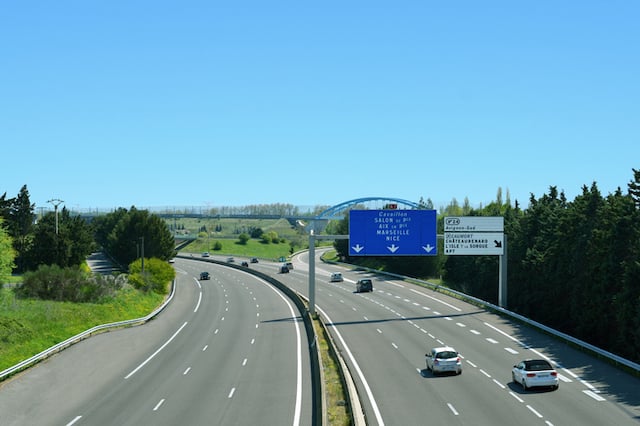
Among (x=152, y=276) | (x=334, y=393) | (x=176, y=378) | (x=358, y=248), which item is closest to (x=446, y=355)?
(x=334, y=393)

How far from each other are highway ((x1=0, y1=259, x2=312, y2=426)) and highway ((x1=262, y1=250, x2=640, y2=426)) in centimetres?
356

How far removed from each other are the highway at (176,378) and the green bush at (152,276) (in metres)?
21.3

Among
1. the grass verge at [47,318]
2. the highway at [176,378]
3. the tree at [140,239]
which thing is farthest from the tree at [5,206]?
the highway at [176,378]

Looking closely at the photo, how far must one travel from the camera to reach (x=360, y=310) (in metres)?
61.8

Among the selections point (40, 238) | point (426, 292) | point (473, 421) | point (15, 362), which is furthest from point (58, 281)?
point (473, 421)

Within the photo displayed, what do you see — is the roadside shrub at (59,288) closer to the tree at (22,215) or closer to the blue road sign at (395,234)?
the blue road sign at (395,234)

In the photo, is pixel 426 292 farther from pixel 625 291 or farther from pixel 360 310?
pixel 625 291

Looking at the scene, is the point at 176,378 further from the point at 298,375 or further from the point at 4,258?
the point at 4,258

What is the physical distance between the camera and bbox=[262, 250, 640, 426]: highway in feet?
82.6

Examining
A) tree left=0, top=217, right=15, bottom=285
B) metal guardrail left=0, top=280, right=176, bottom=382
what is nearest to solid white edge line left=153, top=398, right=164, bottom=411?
metal guardrail left=0, top=280, right=176, bottom=382

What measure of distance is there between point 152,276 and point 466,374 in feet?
194

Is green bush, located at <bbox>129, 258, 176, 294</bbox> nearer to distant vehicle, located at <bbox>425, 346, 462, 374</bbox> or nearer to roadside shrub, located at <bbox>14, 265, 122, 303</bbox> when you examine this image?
roadside shrub, located at <bbox>14, 265, 122, 303</bbox>

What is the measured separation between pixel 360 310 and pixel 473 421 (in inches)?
1486

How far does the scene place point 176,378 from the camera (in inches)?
1351
